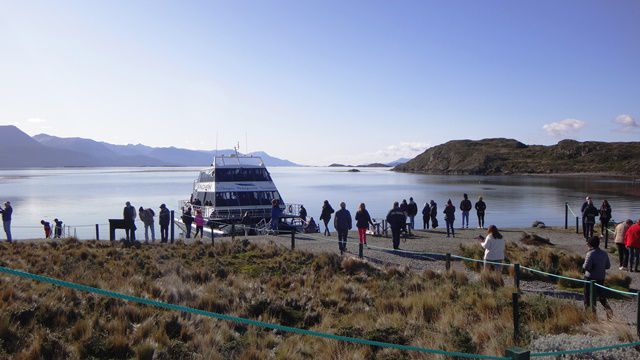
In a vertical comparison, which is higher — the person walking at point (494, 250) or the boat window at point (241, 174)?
the boat window at point (241, 174)

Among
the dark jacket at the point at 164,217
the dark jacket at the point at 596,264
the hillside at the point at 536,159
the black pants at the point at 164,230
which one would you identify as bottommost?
the black pants at the point at 164,230

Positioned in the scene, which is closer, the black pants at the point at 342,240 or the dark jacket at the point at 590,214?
the black pants at the point at 342,240

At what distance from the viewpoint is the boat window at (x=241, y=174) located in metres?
30.0

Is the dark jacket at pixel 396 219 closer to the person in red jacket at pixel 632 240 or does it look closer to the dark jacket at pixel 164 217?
the person in red jacket at pixel 632 240

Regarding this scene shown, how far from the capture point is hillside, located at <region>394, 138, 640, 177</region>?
139000mm

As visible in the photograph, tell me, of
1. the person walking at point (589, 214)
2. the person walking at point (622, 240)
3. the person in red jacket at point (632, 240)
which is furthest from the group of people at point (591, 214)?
the person in red jacket at point (632, 240)

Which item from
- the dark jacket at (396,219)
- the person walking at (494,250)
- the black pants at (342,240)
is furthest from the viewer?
the dark jacket at (396,219)

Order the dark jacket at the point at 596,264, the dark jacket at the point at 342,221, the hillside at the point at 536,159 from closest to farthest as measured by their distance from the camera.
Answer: the dark jacket at the point at 596,264 → the dark jacket at the point at 342,221 → the hillside at the point at 536,159

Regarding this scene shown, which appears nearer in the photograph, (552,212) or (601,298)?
(601,298)

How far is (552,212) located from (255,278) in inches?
1650

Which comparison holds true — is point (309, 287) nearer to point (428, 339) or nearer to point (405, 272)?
point (405, 272)

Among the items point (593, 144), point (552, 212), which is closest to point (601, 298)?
point (552, 212)

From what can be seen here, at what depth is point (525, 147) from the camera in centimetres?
18650

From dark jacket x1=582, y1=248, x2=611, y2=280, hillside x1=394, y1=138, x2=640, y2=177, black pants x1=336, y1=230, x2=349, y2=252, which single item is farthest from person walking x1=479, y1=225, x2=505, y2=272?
hillside x1=394, y1=138, x2=640, y2=177
